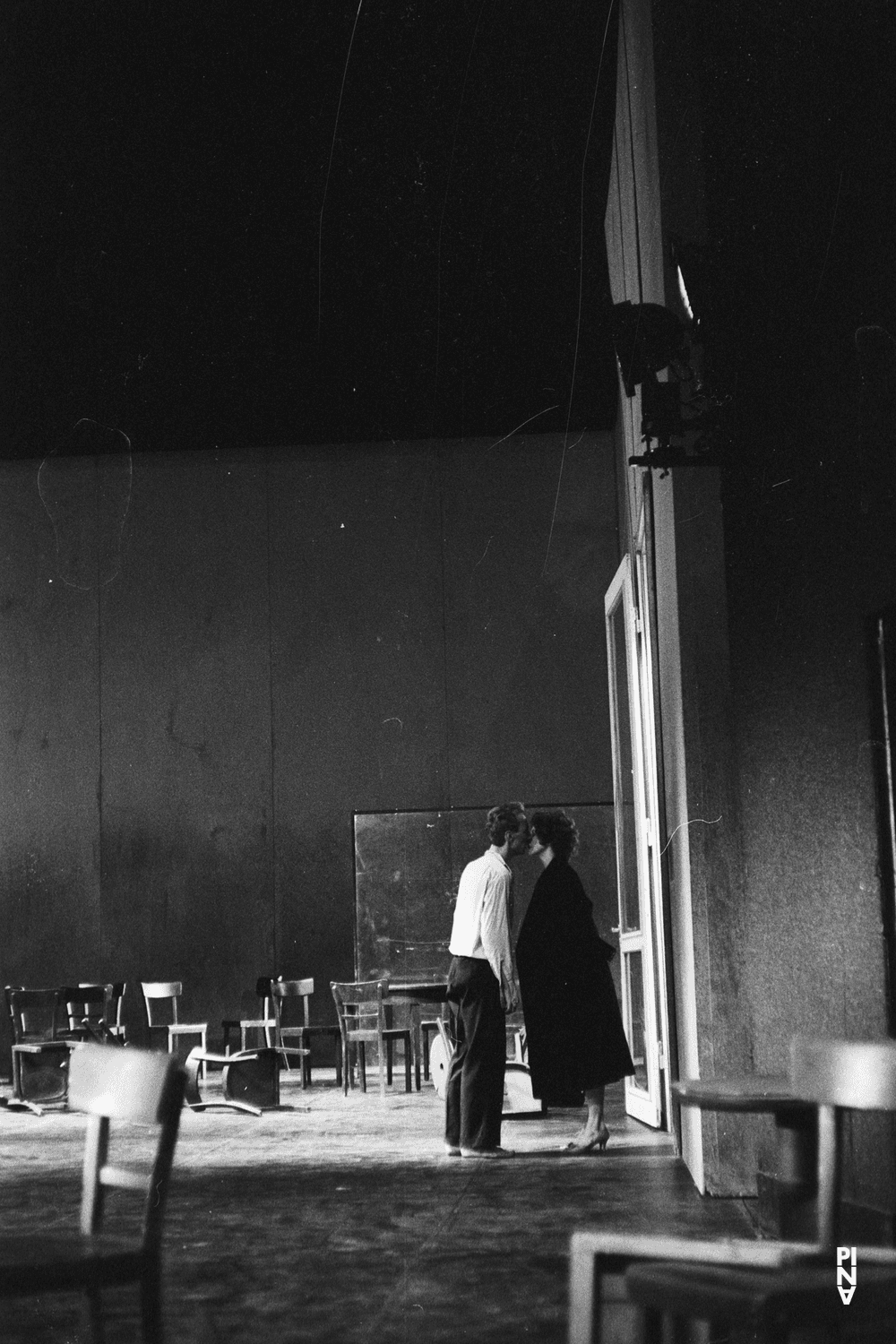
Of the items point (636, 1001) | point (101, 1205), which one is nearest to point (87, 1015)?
point (636, 1001)

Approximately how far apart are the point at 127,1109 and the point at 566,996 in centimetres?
391

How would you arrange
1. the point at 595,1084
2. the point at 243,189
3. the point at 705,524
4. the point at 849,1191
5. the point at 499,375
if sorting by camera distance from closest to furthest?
1. the point at 849,1191
2. the point at 705,524
3. the point at 595,1084
4. the point at 243,189
5. the point at 499,375

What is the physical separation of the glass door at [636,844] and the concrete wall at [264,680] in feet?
8.47

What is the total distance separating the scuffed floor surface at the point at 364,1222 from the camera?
3.38 meters

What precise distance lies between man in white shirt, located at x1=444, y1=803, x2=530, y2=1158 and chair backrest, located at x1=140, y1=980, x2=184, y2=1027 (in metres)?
4.72

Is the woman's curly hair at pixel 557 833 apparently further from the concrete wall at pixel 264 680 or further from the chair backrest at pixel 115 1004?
the concrete wall at pixel 264 680

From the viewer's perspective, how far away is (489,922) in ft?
19.4

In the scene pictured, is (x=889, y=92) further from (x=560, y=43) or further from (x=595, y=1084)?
(x=595, y=1084)

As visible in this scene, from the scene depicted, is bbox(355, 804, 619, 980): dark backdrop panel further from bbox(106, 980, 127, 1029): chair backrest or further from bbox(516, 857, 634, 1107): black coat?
bbox(516, 857, 634, 1107): black coat

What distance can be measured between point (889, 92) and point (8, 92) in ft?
14.8

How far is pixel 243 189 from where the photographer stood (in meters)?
8.05

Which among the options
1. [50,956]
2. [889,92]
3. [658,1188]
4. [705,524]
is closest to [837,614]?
[705,524]

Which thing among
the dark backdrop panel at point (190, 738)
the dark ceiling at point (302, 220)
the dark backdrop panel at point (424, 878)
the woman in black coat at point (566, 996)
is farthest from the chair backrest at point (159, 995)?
the woman in black coat at point (566, 996)

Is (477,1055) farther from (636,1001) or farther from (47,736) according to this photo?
(47,736)
